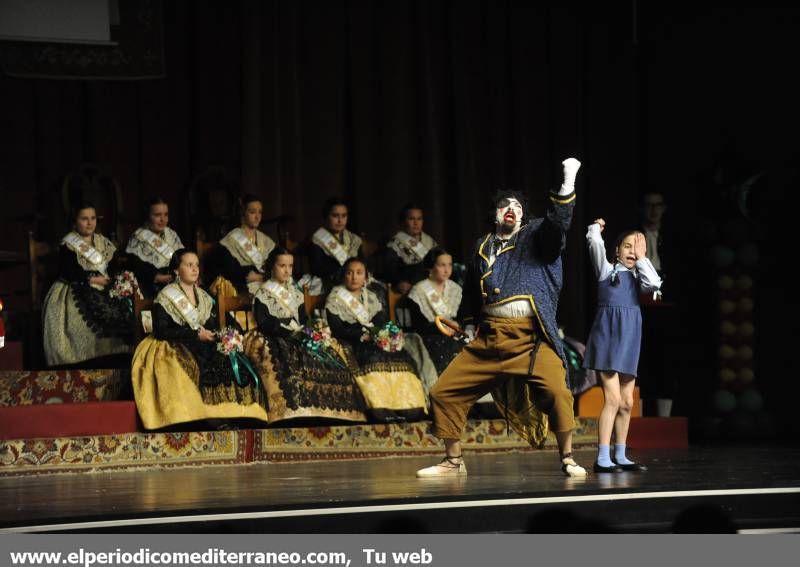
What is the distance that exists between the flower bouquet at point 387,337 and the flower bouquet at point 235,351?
2.24ft

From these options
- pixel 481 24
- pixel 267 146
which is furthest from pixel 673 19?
pixel 267 146

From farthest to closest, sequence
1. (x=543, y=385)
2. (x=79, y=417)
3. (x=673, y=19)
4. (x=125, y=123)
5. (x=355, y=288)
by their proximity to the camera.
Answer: (x=673, y=19), (x=125, y=123), (x=355, y=288), (x=79, y=417), (x=543, y=385)

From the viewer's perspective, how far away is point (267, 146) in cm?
851

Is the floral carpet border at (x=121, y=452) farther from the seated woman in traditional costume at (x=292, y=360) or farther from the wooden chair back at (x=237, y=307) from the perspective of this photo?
the wooden chair back at (x=237, y=307)

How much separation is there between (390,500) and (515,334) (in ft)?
3.65

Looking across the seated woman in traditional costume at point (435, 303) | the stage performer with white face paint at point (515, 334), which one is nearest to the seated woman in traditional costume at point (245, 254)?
the seated woman in traditional costume at point (435, 303)

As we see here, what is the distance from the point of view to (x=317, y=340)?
708cm

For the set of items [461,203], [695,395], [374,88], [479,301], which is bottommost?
[695,395]

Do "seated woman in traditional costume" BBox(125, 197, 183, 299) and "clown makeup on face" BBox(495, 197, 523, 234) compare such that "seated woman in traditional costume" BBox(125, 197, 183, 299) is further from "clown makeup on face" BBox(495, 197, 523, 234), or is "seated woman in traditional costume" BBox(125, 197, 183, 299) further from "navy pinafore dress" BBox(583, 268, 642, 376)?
"navy pinafore dress" BBox(583, 268, 642, 376)

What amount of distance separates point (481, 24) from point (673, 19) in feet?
3.94

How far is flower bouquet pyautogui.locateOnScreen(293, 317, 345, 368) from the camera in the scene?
7.08 metres

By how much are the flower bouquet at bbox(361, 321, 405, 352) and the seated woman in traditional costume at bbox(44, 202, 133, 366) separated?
1.23m

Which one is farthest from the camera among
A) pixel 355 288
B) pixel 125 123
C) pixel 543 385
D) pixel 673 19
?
pixel 673 19

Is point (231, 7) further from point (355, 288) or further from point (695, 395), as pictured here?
point (695, 395)
